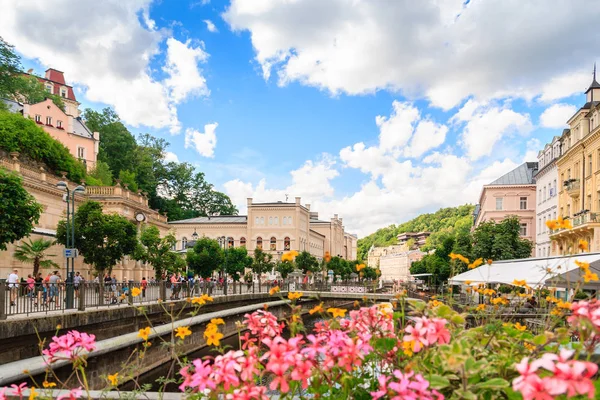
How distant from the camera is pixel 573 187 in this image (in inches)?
1432

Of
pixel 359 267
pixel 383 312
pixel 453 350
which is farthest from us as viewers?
pixel 359 267

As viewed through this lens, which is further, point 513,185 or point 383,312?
point 513,185

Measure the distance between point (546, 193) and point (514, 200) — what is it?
9218 mm

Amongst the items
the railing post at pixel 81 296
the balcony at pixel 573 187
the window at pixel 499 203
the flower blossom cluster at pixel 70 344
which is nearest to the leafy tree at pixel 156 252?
the railing post at pixel 81 296

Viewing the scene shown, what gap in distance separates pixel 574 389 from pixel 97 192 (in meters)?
40.6

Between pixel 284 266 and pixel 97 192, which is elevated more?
pixel 97 192

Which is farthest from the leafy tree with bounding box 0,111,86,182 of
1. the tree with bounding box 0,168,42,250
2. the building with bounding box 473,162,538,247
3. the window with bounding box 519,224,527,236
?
the window with bounding box 519,224,527,236

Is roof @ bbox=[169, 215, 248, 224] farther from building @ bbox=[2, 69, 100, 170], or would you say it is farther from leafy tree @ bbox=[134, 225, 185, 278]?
leafy tree @ bbox=[134, 225, 185, 278]

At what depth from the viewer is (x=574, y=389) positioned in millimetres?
1663

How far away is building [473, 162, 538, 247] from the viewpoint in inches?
2142

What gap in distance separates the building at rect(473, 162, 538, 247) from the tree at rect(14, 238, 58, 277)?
135 ft

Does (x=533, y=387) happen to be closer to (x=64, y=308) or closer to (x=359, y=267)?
(x=359, y=267)

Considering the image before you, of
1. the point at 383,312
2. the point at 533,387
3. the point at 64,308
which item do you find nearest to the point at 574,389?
the point at 533,387

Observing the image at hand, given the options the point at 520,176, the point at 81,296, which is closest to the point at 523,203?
the point at 520,176
